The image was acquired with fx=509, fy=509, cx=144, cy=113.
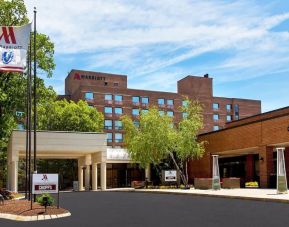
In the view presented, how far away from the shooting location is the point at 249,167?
49281 mm

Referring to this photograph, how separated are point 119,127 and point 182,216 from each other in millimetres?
81312

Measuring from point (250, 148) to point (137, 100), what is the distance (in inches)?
2320

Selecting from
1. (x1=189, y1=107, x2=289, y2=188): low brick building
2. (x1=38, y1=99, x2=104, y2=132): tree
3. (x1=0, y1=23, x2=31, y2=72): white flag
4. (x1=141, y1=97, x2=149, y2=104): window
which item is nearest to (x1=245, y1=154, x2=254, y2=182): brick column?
(x1=189, y1=107, x2=289, y2=188): low brick building

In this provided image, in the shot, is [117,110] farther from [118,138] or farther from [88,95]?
[88,95]

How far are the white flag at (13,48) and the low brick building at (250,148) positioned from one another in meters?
21.3

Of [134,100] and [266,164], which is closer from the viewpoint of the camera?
[266,164]

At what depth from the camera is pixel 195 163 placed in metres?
56.1

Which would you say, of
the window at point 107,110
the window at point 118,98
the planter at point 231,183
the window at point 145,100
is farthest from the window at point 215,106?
the planter at point 231,183

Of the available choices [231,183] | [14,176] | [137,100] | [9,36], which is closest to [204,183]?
[231,183]

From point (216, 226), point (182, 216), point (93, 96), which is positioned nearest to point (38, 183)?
point (182, 216)

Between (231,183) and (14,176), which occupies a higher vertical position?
(14,176)

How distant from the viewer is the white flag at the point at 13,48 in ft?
86.8

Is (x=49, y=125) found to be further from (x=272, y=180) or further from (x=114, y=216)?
(x=114, y=216)

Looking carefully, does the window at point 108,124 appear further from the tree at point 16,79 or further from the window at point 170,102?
the tree at point 16,79
